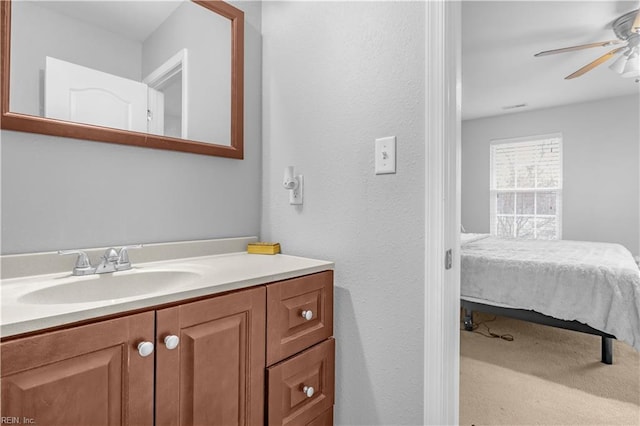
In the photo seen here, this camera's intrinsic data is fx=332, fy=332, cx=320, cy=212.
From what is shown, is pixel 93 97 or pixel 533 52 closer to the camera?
pixel 93 97

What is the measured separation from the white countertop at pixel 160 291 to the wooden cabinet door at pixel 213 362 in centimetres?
3

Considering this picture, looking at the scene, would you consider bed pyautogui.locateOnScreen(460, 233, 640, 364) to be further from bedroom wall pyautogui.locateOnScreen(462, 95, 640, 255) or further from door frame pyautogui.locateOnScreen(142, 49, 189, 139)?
door frame pyautogui.locateOnScreen(142, 49, 189, 139)

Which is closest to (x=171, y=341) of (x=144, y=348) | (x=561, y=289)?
(x=144, y=348)

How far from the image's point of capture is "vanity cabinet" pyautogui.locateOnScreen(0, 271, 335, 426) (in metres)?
0.62

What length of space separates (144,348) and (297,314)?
47 cm

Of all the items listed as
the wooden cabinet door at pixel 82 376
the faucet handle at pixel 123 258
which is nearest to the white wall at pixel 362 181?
the faucet handle at pixel 123 258

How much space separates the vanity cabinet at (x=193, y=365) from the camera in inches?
24.5

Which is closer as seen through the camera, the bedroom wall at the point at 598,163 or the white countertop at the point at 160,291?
the white countertop at the point at 160,291

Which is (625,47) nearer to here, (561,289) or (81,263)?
(561,289)

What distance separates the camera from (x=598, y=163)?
4340mm

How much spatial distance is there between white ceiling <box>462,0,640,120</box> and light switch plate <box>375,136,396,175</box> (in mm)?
1804

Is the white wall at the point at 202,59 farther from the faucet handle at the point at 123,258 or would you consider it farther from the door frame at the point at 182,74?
the faucet handle at the point at 123,258

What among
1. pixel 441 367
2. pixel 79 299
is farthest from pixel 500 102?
pixel 79 299

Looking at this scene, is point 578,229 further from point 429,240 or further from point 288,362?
point 288,362
